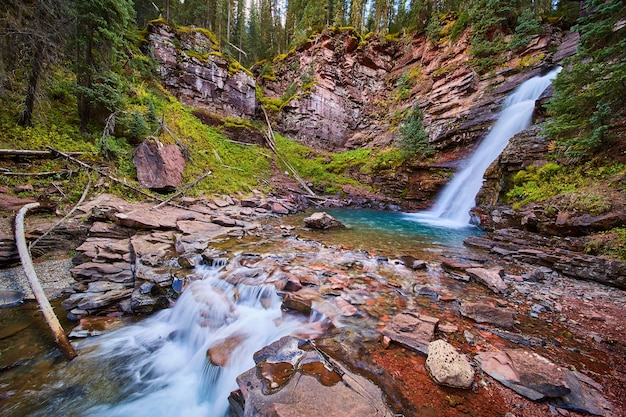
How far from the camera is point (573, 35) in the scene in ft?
45.4

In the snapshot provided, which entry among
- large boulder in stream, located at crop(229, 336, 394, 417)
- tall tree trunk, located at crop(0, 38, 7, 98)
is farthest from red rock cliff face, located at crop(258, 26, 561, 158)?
tall tree trunk, located at crop(0, 38, 7, 98)

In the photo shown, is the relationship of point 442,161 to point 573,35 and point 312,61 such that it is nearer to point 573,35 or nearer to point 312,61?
point 573,35

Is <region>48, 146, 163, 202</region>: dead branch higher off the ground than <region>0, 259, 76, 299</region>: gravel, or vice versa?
<region>48, 146, 163, 202</region>: dead branch

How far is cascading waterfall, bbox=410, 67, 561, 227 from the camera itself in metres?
11.9

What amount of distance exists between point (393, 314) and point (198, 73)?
2185 cm

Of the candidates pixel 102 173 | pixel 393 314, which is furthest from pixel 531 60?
pixel 102 173

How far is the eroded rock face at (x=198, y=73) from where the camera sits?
55.7 feet

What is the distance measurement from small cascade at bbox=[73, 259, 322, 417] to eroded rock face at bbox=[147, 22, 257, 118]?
18834 mm

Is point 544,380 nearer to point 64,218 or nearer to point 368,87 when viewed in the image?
point 64,218

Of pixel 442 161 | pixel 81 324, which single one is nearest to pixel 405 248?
pixel 81 324

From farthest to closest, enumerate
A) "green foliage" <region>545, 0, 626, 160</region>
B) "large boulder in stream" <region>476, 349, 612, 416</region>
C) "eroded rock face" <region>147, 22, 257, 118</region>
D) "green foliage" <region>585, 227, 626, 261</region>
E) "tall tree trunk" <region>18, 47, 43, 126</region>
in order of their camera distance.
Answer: "eroded rock face" <region>147, 22, 257, 118</region> → "tall tree trunk" <region>18, 47, 43, 126</region> → "green foliage" <region>545, 0, 626, 160</region> → "green foliage" <region>585, 227, 626, 261</region> → "large boulder in stream" <region>476, 349, 612, 416</region>

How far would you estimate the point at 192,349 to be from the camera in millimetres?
3406

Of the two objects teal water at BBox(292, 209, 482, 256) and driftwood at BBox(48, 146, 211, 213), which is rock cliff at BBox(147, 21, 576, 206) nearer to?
teal water at BBox(292, 209, 482, 256)

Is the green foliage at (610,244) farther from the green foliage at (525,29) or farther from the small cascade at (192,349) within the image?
the green foliage at (525,29)
